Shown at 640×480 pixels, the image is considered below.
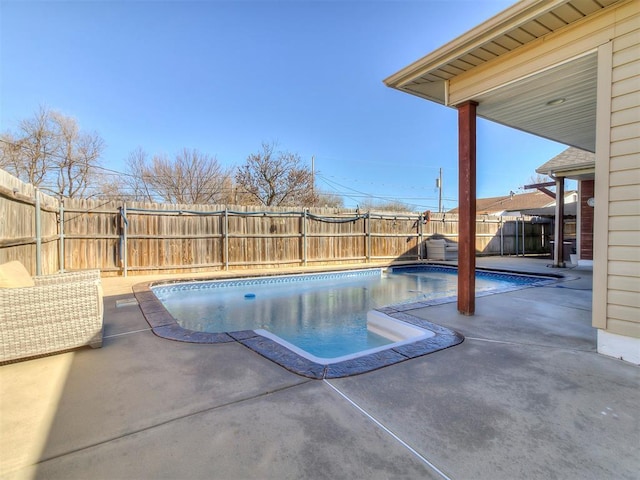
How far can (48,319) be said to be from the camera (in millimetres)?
2652

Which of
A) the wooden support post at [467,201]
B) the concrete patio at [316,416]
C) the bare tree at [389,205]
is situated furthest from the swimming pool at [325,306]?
the bare tree at [389,205]

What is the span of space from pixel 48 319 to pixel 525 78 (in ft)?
16.1

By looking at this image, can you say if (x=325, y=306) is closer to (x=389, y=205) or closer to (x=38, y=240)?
(x=38, y=240)

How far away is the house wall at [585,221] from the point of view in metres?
9.24

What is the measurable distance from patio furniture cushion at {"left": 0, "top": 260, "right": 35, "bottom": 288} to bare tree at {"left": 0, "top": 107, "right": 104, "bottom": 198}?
14214 millimetres

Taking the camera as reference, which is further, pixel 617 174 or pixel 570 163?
pixel 570 163

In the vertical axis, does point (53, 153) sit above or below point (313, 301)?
above

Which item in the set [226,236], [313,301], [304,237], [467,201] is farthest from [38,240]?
[467,201]

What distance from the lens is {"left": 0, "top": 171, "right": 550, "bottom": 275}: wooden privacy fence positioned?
510 centimetres

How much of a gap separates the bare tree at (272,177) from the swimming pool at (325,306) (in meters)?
8.12

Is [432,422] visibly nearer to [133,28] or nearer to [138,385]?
[138,385]

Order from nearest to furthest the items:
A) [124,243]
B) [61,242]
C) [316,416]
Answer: [316,416]
[61,242]
[124,243]

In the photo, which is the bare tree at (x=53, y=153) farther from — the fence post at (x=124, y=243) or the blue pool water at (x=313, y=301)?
the blue pool water at (x=313, y=301)

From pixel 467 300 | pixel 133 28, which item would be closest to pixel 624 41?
pixel 467 300
